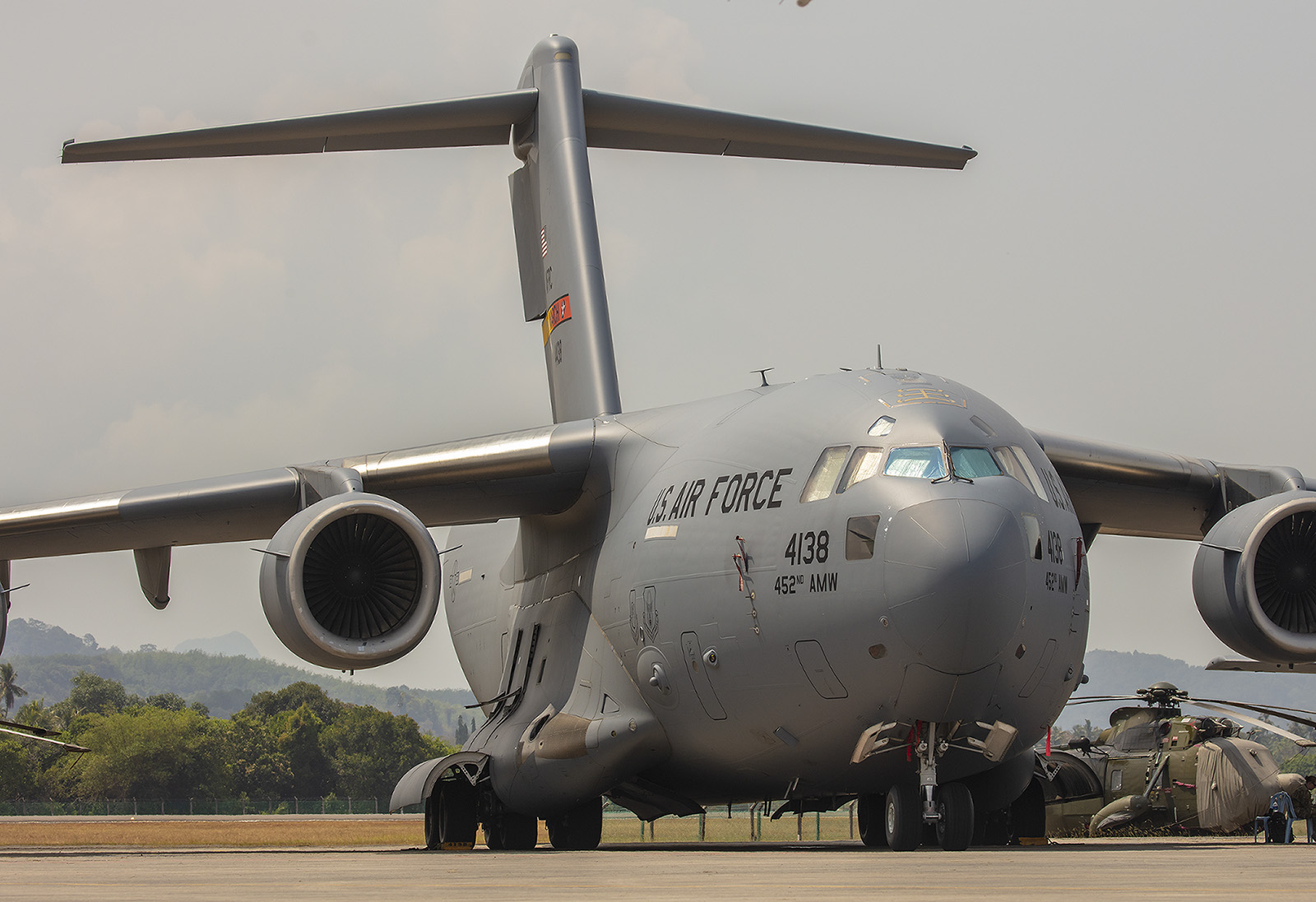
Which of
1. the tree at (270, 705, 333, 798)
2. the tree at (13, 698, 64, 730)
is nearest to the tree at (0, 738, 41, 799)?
the tree at (13, 698, 64, 730)

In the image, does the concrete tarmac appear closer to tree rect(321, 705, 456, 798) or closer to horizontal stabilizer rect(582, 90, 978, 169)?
horizontal stabilizer rect(582, 90, 978, 169)

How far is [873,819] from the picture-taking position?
36.2 feet

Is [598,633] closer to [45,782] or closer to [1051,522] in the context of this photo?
[1051,522]

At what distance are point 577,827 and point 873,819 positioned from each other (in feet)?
9.26

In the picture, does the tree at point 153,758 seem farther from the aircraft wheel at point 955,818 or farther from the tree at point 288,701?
the aircraft wheel at point 955,818

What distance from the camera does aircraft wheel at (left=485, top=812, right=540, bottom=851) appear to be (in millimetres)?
12820

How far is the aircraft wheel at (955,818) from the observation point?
9.30m

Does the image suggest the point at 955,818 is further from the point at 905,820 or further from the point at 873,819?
the point at 873,819

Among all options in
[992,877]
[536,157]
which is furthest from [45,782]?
[992,877]

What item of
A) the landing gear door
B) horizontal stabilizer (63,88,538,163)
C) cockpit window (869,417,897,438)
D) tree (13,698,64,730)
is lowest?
the landing gear door

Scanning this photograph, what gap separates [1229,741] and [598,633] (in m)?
7.12

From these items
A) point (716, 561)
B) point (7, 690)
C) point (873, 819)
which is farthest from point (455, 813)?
point (7, 690)

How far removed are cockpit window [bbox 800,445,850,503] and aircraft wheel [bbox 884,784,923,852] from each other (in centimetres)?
188

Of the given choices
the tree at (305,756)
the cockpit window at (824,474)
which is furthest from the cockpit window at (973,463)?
the tree at (305,756)
